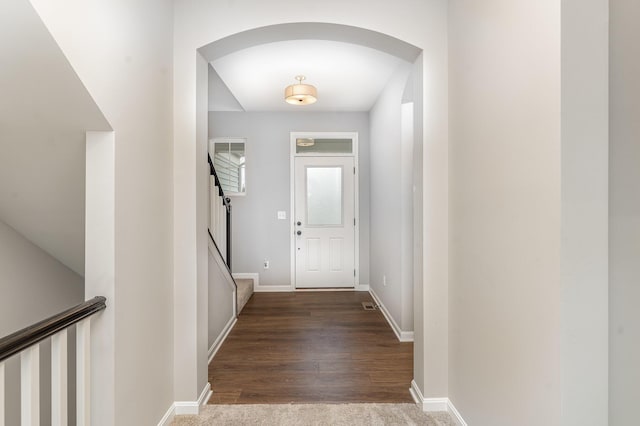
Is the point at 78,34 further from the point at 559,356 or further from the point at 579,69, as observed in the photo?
the point at 559,356

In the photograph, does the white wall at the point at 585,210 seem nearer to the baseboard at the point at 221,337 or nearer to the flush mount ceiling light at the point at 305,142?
the baseboard at the point at 221,337

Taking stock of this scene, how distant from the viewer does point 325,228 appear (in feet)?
16.6

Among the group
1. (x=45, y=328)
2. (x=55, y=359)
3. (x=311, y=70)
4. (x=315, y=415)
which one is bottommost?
(x=315, y=415)

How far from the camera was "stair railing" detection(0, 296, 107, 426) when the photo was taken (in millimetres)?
1051

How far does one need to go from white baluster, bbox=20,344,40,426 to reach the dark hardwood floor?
3.98 ft

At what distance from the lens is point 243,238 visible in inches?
→ 199

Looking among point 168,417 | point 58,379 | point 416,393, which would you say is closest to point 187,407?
point 168,417

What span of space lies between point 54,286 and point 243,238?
285 cm

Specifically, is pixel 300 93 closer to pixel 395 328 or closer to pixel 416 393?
pixel 395 328

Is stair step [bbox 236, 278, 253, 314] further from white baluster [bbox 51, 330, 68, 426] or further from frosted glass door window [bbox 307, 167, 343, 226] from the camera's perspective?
white baluster [bbox 51, 330, 68, 426]

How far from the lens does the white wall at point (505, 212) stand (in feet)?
3.83

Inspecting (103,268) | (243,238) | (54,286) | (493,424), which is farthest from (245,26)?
(243,238)
